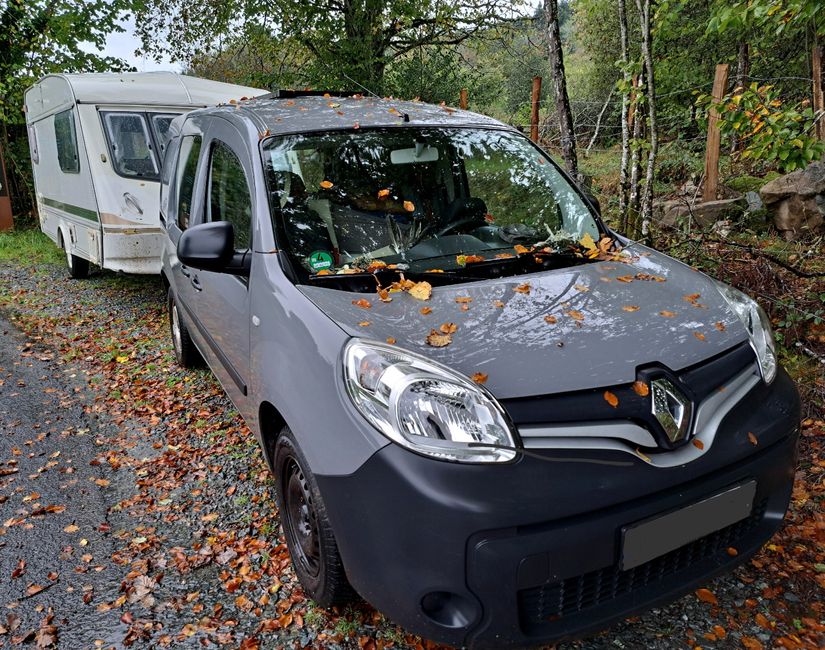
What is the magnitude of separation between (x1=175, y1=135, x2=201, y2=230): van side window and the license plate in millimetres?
3209

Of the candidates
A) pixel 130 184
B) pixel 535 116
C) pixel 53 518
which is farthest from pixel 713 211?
pixel 53 518

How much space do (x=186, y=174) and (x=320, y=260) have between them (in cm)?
202

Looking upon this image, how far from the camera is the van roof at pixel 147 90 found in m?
7.35

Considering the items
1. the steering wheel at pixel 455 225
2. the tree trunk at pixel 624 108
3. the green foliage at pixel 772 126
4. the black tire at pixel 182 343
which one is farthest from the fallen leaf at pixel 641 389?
the tree trunk at pixel 624 108

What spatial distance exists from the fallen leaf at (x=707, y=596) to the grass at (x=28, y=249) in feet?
34.4

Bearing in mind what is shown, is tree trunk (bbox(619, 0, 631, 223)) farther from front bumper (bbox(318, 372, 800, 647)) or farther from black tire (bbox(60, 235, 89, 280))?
black tire (bbox(60, 235, 89, 280))

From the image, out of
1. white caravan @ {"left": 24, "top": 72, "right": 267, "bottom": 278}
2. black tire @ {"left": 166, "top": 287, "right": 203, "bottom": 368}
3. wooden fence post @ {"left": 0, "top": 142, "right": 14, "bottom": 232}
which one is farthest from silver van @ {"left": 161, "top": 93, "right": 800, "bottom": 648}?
wooden fence post @ {"left": 0, "top": 142, "right": 14, "bottom": 232}

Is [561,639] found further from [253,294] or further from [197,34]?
[197,34]

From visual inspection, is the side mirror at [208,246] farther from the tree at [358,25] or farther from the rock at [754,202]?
the tree at [358,25]

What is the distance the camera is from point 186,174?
13.7ft

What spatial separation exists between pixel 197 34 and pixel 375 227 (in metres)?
14.4

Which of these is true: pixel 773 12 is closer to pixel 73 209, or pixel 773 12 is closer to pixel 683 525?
pixel 683 525

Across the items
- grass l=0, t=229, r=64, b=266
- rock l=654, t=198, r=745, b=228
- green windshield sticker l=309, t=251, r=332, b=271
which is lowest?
grass l=0, t=229, r=64, b=266

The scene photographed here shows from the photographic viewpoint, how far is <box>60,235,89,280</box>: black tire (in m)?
8.55
